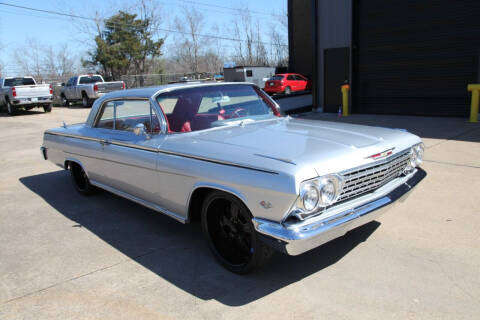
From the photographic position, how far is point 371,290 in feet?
9.58

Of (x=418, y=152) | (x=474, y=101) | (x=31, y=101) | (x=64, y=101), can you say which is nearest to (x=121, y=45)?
(x=64, y=101)

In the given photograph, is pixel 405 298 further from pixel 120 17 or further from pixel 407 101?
pixel 120 17

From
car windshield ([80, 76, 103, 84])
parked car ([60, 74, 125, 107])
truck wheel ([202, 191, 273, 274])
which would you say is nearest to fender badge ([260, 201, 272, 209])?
truck wheel ([202, 191, 273, 274])

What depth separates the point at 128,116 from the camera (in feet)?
15.9

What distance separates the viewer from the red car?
24114mm

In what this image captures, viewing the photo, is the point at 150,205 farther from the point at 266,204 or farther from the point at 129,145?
the point at 266,204

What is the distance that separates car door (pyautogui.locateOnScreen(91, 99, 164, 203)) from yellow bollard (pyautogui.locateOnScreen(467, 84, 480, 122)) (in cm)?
875

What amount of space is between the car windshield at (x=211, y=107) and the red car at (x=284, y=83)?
1995 centimetres

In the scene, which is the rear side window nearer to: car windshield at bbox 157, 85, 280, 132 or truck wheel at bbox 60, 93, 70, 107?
car windshield at bbox 157, 85, 280, 132

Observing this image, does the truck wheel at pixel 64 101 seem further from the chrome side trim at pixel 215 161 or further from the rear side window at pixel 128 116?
the chrome side trim at pixel 215 161

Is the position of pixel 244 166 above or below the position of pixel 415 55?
below

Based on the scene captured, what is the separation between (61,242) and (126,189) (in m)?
0.86

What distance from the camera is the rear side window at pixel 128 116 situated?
4.05 metres

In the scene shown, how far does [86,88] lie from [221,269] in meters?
20.6
